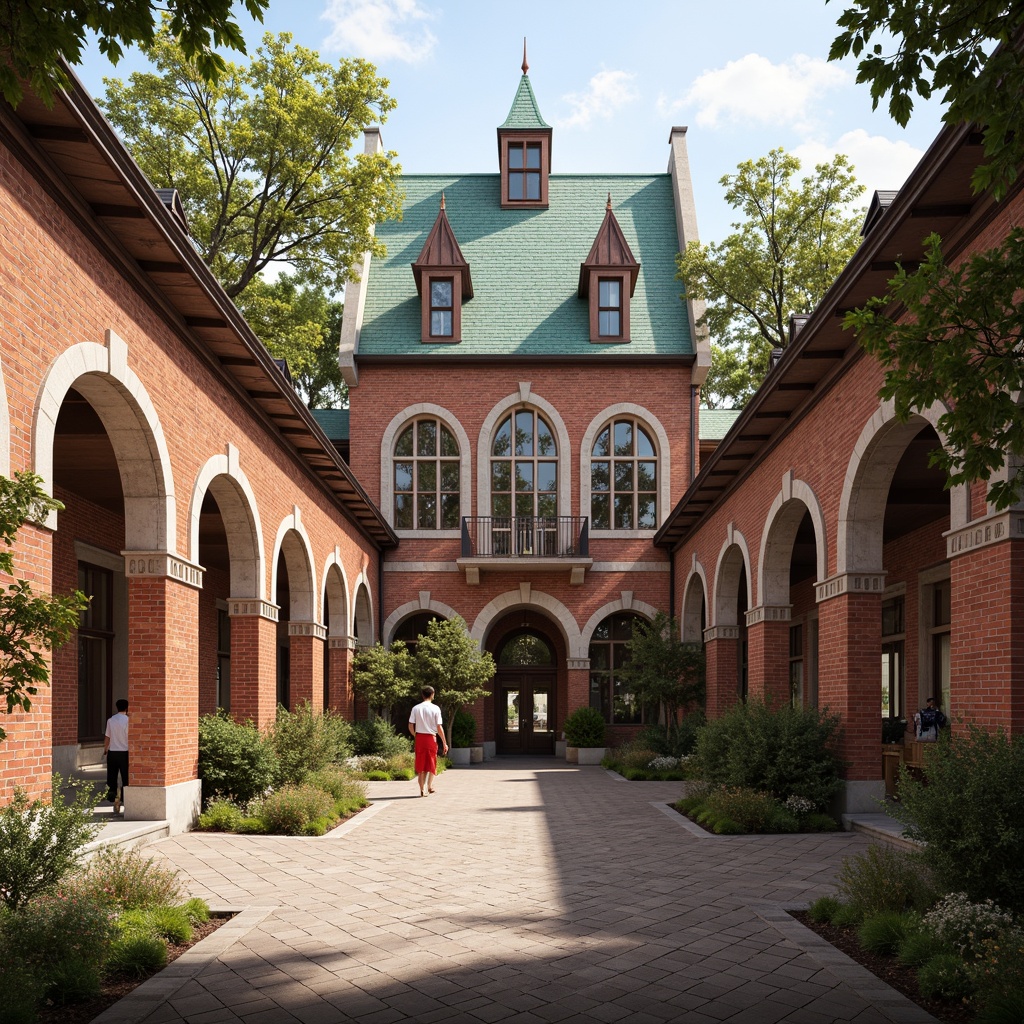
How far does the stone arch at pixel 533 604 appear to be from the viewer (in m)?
28.5

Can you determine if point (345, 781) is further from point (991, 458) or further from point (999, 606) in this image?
point (991, 458)

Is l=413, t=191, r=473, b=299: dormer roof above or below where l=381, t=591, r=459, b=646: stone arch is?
above

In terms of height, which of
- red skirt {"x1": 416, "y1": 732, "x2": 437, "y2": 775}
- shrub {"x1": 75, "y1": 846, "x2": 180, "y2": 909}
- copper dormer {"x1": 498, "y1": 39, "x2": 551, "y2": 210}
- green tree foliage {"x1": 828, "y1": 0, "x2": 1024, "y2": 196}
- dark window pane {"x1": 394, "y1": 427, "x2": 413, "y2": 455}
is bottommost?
red skirt {"x1": 416, "y1": 732, "x2": 437, "y2": 775}

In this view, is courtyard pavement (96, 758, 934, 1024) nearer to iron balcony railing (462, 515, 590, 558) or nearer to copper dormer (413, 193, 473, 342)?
iron balcony railing (462, 515, 590, 558)

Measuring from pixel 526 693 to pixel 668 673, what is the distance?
899 centimetres

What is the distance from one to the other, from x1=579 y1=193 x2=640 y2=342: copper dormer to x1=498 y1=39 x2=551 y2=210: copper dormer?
14.0 feet

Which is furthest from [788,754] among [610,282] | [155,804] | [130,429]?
[610,282]

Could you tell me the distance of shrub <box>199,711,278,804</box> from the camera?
1315cm

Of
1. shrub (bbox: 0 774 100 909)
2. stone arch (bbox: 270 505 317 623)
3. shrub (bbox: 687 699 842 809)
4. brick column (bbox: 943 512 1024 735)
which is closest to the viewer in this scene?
shrub (bbox: 0 774 100 909)

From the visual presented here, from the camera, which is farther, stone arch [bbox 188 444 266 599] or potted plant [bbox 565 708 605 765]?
potted plant [bbox 565 708 605 765]

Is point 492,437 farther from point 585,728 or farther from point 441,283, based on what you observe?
point 585,728

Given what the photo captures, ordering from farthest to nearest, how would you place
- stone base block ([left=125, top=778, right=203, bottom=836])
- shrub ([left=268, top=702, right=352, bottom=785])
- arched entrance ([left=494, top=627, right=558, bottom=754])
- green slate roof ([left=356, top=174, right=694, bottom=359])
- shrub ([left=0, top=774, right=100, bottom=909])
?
arched entrance ([left=494, top=627, right=558, bottom=754]), green slate roof ([left=356, top=174, right=694, bottom=359]), shrub ([left=268, top=702, right=352, bottom=785]), stone base block ([left=125, top=778, right=203, bottom=836]), shrub ([left=0, top=774, right=100, bottom=909])

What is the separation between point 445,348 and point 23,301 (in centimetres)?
2148

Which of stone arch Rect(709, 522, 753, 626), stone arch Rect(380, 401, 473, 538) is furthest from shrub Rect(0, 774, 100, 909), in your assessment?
stone arch Rect(380, 401, 473, 538)
